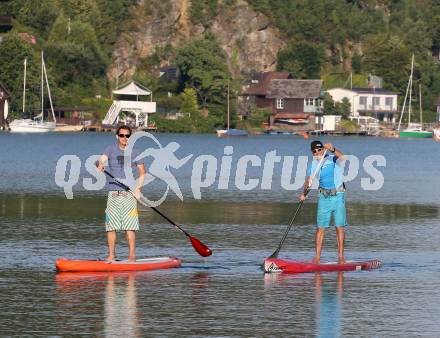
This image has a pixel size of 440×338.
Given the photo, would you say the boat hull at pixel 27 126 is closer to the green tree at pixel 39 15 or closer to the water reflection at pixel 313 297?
the green tree at pixel 39 15

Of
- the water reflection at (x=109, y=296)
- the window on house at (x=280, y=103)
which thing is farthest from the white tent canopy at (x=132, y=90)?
the water reflection at (x=109, y=296)

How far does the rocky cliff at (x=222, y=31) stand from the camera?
190 m

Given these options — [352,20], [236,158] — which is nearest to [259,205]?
[236,158]

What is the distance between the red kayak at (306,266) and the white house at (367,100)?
506 feet

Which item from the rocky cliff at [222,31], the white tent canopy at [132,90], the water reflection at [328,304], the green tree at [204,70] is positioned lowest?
the water reflection at [328,304]

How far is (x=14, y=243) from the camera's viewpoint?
28500 millimetres

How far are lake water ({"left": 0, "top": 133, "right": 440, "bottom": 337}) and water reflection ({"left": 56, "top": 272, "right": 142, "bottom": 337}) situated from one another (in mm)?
28

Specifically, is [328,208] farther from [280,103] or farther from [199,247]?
[280,103]

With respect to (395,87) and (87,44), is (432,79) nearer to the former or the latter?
(395,87)

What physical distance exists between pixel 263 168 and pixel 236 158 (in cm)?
1706

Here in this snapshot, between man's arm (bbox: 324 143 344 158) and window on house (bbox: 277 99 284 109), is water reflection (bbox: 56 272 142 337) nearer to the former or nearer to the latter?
man's arm (bbox: 324 143 344 158)

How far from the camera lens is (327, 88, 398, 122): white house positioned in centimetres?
17900

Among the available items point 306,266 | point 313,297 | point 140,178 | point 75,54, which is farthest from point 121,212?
point 75,54

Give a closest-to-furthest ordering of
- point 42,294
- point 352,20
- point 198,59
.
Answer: point 42,294 < point 198,59 < point 352,20
